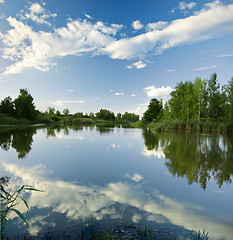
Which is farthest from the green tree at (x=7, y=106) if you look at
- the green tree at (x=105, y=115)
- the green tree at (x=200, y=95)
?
the green tree at (x=105, y=115)

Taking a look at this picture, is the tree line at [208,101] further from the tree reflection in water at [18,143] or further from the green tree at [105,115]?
the green tree at [105,115]

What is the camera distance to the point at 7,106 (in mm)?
41719

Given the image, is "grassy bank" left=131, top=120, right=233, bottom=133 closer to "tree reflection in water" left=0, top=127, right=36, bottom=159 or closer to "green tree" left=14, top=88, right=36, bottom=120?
"tree reflection in water" left=0, top=127, right=36, bottom=159

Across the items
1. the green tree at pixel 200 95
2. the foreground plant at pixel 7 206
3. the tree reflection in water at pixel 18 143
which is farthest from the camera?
the green tree at pixel 200 95

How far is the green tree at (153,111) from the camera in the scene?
59656 millimetres

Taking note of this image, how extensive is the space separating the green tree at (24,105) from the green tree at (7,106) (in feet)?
4.16

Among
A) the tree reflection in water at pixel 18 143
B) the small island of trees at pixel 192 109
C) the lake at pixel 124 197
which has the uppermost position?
the small island of trees at pixel 192 109

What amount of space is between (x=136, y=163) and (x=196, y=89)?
3756 centimetres

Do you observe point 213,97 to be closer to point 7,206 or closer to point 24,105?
point 7,206

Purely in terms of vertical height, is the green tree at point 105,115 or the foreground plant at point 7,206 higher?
the green tree at point 105,115

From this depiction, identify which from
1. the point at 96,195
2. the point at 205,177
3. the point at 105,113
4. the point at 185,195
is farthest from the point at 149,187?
the point at 105,113

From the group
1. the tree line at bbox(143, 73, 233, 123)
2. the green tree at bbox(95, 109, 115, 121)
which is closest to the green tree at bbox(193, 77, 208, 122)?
the tree line at bbox(143, 73, 233, 123)

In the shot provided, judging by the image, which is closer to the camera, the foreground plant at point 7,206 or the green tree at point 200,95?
the foreground plant at point 7,206

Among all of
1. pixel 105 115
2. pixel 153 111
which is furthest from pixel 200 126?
pixel 105 115
